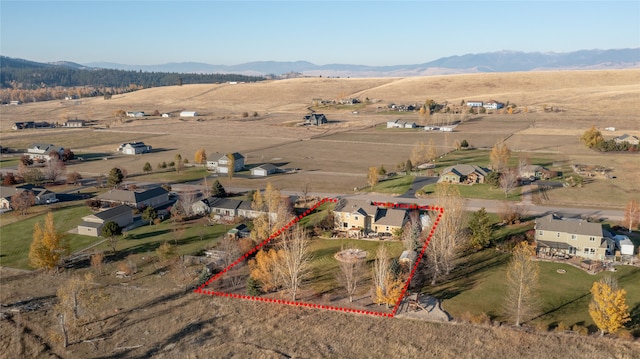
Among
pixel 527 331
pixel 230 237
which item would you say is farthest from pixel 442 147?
pixel 527 331

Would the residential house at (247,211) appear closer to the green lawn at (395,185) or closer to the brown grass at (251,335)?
the brown grass at (251,335)

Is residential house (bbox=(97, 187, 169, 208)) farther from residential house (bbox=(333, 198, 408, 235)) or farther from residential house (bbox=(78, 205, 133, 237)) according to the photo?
residential house (bbox=(333, 198, 408, 235))

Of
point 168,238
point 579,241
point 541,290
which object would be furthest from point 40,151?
point 579,241

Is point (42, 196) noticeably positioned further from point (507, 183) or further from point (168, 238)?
point (507, 183)

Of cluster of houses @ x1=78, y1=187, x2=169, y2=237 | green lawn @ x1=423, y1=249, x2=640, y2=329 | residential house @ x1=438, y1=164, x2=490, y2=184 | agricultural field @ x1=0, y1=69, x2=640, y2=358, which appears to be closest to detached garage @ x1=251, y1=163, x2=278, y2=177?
agricultural field @ x1=0, y1=69, x2=640, y2=358

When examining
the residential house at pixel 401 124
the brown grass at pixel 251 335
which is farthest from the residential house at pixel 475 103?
the brown grass at pixel 251 335

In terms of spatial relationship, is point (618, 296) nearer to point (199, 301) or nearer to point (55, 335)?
point (199, 301)
